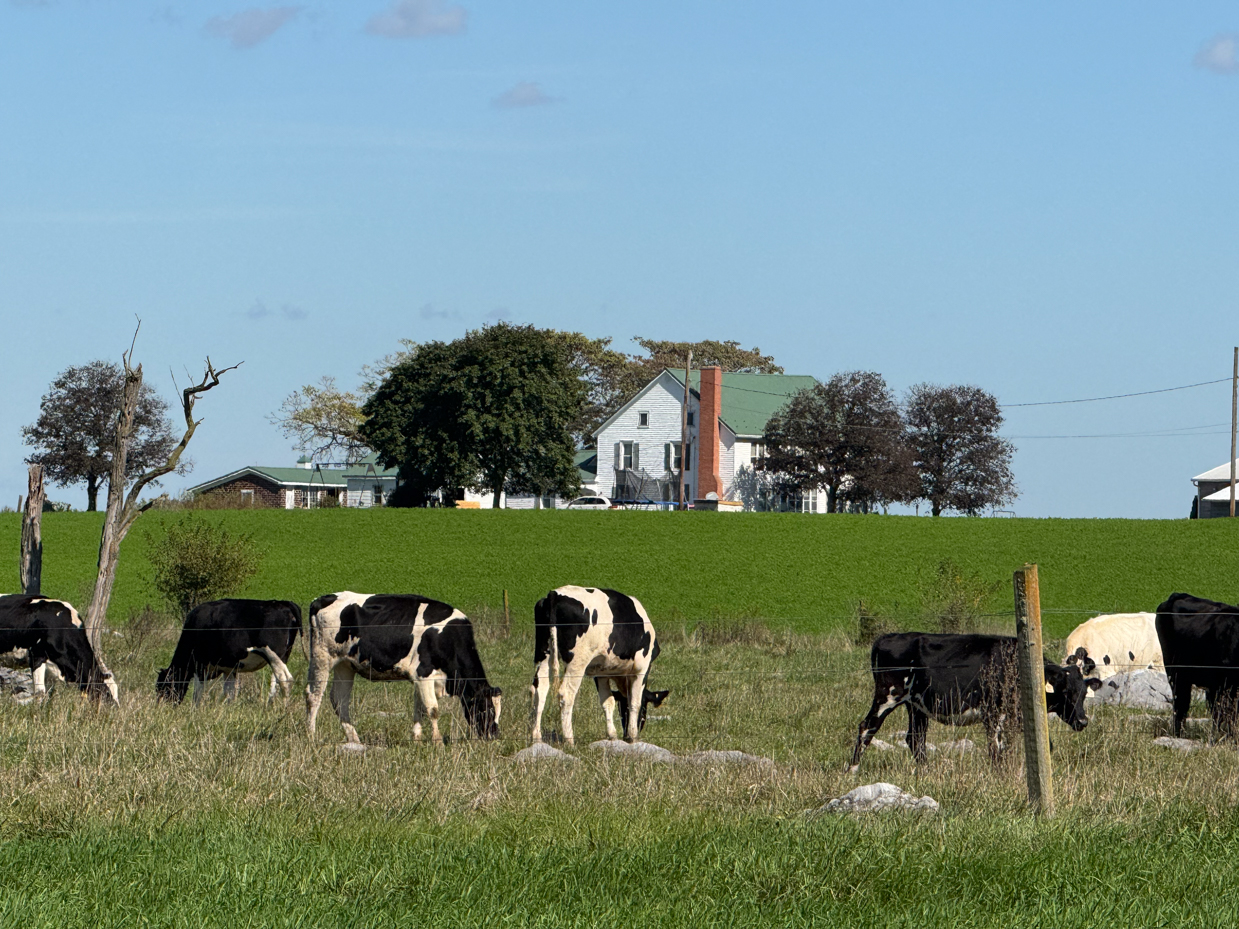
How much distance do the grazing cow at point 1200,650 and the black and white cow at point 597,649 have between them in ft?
19.8

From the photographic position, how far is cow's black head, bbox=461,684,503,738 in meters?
14.4

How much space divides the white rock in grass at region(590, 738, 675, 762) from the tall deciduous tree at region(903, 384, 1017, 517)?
229 ft

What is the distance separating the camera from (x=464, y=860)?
303 inches

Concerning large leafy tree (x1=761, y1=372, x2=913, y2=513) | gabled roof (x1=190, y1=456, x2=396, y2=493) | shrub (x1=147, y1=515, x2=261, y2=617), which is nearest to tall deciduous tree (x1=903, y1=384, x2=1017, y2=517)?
large leafy tree (x1=761, y1=372, x2=913, y2=513)

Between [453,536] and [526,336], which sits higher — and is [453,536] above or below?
below

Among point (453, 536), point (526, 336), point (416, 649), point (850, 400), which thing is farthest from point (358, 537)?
point (416, 649)

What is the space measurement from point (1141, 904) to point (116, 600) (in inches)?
1474

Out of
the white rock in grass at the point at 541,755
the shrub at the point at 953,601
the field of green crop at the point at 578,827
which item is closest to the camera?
the field of green crop at the point at 578,827

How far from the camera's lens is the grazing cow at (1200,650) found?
1606 centimetres

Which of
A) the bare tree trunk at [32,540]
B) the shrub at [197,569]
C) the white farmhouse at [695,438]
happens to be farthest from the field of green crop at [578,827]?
the white farmhouse at [695,438]

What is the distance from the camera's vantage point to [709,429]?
269ft

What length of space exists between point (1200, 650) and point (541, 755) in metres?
8.83

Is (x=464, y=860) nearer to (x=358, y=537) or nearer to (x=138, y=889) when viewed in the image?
(x=138, y=889)

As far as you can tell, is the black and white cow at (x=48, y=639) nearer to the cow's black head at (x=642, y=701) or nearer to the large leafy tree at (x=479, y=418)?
the cow's black head at (x=642, y=701)
